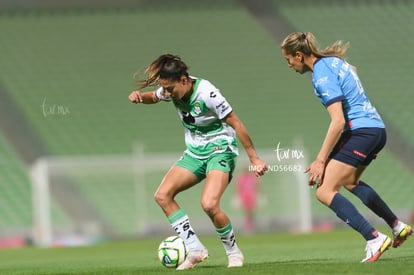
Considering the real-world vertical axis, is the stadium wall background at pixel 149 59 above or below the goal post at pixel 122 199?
above

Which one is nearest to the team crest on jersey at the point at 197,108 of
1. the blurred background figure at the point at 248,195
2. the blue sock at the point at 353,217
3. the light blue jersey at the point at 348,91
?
the light blue jersey at the point at 348,91

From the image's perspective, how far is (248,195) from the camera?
59.4 feet

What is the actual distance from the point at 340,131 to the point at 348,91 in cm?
53

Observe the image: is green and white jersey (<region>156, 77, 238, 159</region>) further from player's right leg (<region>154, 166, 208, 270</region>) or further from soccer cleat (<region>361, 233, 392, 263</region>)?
soccer cleat (<region>361, 233, 392, 263</region>)

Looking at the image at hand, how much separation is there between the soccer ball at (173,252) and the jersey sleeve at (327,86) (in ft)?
5.42

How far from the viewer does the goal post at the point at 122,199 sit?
17.0 m

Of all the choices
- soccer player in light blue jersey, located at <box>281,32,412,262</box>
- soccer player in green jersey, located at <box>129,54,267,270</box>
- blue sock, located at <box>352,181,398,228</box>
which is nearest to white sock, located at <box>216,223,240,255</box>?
soccer player in green jersey, located at <box>129,54,267,270</box>

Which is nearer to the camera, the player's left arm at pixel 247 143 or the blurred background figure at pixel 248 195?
the player's left arm at pixel 247 143

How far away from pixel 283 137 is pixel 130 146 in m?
3.24

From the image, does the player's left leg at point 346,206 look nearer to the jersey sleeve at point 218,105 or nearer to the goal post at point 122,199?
the jersey sleeve at point 218,105

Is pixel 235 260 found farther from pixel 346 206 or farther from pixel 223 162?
pixel 346 206

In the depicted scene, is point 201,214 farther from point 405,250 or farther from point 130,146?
point 405,250

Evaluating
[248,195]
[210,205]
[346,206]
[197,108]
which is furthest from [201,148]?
[248,195]

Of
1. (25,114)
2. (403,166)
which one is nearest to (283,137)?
(403,166)
